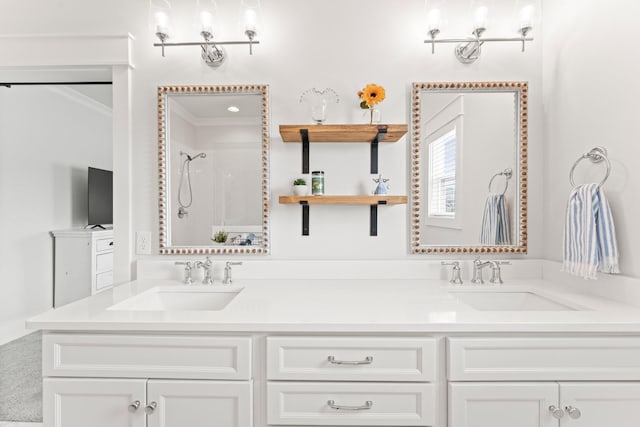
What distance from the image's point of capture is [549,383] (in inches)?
46.9

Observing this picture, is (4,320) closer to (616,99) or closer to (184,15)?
(184,15)

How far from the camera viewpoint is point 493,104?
189 cm

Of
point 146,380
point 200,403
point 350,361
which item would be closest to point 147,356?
point 146,380

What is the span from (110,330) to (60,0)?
1795 mm

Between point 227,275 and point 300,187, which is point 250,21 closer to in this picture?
point 300,187

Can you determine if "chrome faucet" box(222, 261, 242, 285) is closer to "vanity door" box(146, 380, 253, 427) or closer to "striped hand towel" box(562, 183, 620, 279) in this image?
"vanity door" box(146, 380, 253, 427)

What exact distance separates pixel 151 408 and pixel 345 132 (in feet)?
4.46

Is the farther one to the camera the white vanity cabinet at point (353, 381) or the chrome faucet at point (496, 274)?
the chrome faucet at point (496, 274)

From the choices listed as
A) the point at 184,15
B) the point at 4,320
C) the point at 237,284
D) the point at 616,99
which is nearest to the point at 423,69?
the point at 616,99

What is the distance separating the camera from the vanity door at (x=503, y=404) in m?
1.18

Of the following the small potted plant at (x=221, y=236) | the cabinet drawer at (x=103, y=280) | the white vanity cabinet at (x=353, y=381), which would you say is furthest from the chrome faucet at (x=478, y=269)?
the cabinet drawer at (x=103, y=280)

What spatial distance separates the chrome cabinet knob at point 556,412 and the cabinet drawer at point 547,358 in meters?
0.09

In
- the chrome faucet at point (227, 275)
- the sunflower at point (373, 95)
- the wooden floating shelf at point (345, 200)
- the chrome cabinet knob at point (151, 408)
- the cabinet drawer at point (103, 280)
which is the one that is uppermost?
the sunflower at point (373, 95)

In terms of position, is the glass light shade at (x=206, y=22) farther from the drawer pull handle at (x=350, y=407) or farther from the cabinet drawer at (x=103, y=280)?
the cabinet drawer at (x=103, y=280)
